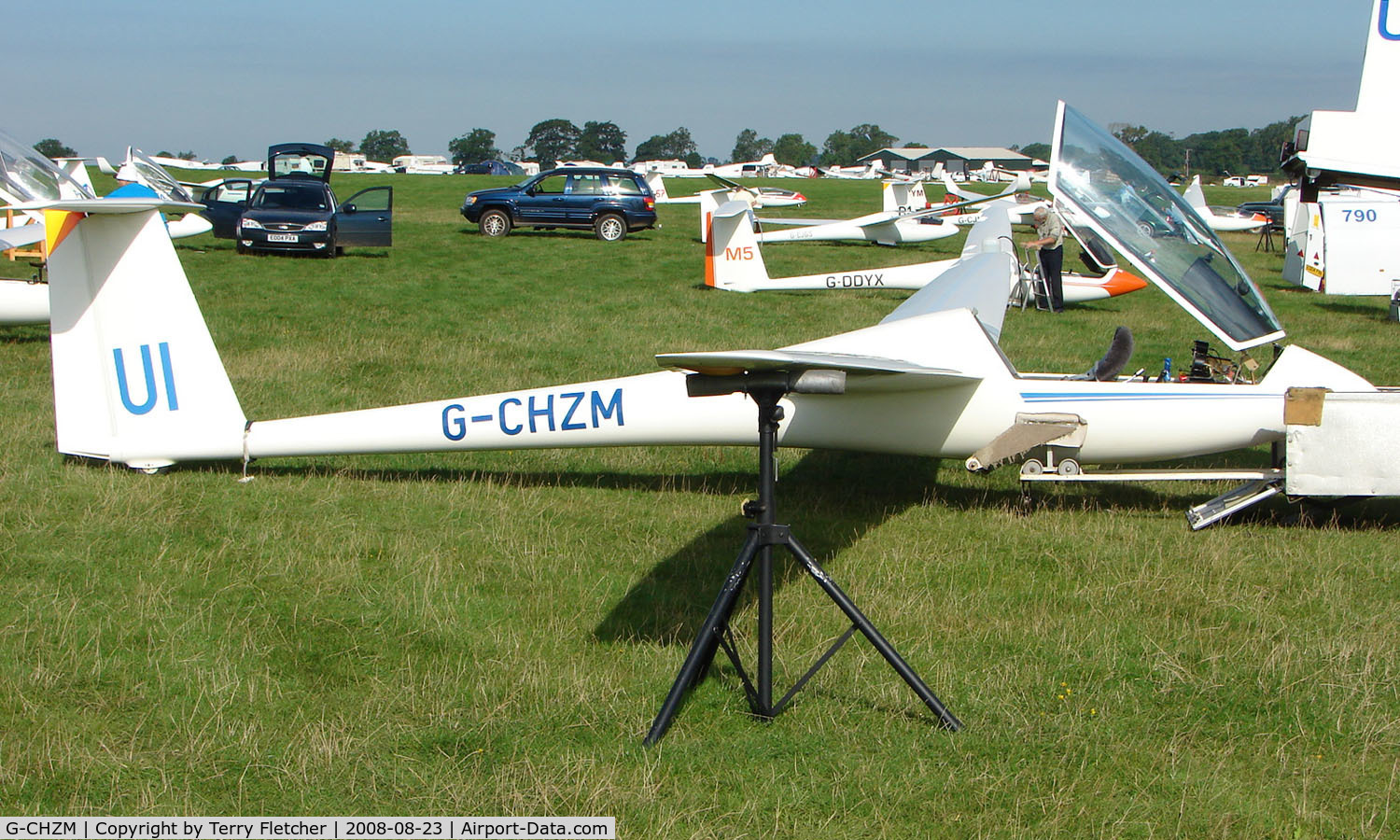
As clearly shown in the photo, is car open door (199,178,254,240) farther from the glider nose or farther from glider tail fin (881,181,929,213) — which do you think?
the glider nose

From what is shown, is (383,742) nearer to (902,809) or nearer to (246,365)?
(902,809)

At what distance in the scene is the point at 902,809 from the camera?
3.39m

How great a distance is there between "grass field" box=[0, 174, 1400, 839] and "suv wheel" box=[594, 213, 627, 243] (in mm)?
18162

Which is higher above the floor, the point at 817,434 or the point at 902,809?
the point at 817,434

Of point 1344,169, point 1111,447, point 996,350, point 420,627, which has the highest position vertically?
point 1344,169

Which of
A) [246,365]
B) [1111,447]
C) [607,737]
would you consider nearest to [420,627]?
[607,737]

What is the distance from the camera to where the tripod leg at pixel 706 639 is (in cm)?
368

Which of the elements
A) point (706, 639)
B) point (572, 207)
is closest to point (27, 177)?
point (706, 639)

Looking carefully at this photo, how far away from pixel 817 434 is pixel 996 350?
3.89ft

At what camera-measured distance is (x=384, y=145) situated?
6663 inches

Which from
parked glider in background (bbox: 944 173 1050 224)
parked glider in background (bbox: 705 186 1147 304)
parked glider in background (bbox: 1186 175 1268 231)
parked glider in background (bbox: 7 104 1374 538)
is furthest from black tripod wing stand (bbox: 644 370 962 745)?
parked glider in background (bbox: 1186 175 1268 231)

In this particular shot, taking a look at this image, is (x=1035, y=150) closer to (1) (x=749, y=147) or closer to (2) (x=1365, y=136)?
(1) (x=749, y=147)

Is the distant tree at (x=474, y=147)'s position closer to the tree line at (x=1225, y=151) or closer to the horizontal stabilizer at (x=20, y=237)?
the tree line at (x=1225, y=151)

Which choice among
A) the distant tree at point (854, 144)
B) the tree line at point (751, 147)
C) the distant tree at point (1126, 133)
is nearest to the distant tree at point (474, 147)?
the tree line at point (751, 147)
